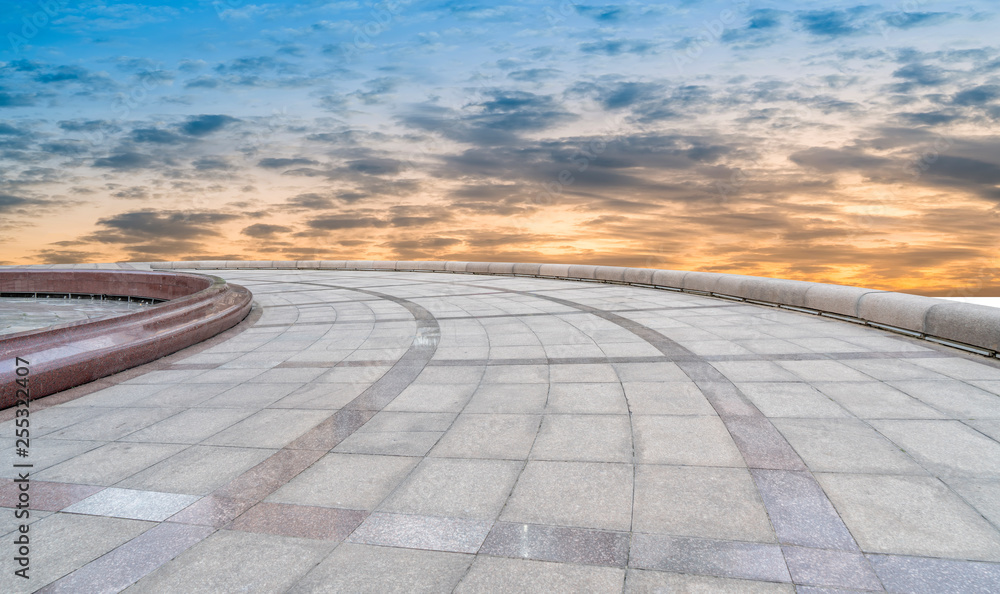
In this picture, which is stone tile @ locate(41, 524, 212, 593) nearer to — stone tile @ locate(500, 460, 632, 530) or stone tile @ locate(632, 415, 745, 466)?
stone tile @ locate(500, 460, 632, 530)

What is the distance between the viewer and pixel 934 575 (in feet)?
9.41

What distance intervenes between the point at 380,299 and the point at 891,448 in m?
13.0

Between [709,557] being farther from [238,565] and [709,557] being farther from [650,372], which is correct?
[650,372]

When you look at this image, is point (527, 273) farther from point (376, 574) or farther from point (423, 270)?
point (376, 574)

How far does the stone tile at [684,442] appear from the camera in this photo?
4.17 metres

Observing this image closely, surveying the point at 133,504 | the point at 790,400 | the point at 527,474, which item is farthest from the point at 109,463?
the point at 790,400

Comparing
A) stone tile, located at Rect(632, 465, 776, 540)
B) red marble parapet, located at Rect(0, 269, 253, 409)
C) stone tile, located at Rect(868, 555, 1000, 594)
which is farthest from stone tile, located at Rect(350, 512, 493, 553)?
red marble parapet, located at Rect(0, 269, 253, 409)

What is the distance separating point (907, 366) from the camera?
683 cm

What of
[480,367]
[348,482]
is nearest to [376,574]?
[348,482]

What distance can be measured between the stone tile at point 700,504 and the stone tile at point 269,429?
3197mm

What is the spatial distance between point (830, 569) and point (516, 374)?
13.8 ft

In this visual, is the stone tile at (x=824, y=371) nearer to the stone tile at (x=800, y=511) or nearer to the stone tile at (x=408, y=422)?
the stone tile at (x=800, y=511)

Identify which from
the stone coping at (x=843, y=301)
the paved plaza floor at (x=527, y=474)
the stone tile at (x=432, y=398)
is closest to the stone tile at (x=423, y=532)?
the paved plaza floor at (x=527, y=474)

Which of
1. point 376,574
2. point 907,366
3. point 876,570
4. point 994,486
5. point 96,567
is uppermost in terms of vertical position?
point 907,366
